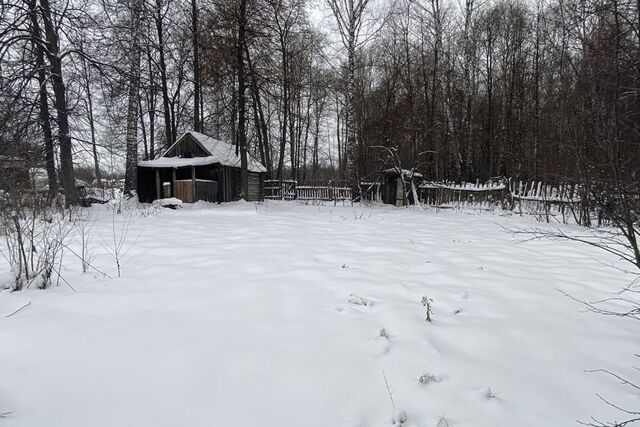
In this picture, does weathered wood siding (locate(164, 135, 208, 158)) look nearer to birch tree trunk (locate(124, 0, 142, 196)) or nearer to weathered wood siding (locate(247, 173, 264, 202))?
birch tree trunk (locate(124, 0, 142, 196))

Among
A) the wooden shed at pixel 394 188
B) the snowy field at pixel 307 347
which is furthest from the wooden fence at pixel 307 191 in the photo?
the snowy field at pixel 307 347

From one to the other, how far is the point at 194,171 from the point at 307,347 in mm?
14585

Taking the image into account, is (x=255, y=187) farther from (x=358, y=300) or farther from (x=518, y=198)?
(x=358, y=300)

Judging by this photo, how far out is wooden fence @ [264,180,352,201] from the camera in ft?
61.6

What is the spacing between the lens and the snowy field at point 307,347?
1520 mm

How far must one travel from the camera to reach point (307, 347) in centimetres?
202

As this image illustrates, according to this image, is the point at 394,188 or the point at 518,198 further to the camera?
the point at 394,188

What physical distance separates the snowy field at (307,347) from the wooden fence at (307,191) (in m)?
15.0

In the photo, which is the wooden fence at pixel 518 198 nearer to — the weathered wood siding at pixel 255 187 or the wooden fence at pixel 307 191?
the wooden fence at pixel 307 191

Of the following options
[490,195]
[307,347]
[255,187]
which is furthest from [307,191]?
[307,347]

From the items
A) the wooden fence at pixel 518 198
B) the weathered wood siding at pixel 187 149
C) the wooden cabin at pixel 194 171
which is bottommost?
the wooden fence at pixel 518 198

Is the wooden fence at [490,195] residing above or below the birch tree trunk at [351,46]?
below

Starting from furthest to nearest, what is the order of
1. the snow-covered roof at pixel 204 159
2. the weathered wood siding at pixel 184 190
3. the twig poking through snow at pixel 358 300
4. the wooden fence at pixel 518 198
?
the snow-covered roof at pixel 204 159 < the weathered wood siding at pixel 184 190 < the wooden fence at pixel 518 198 < the twig poking through snow at pixel 358 300

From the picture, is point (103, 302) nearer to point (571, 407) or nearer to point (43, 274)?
point (43, 274)
